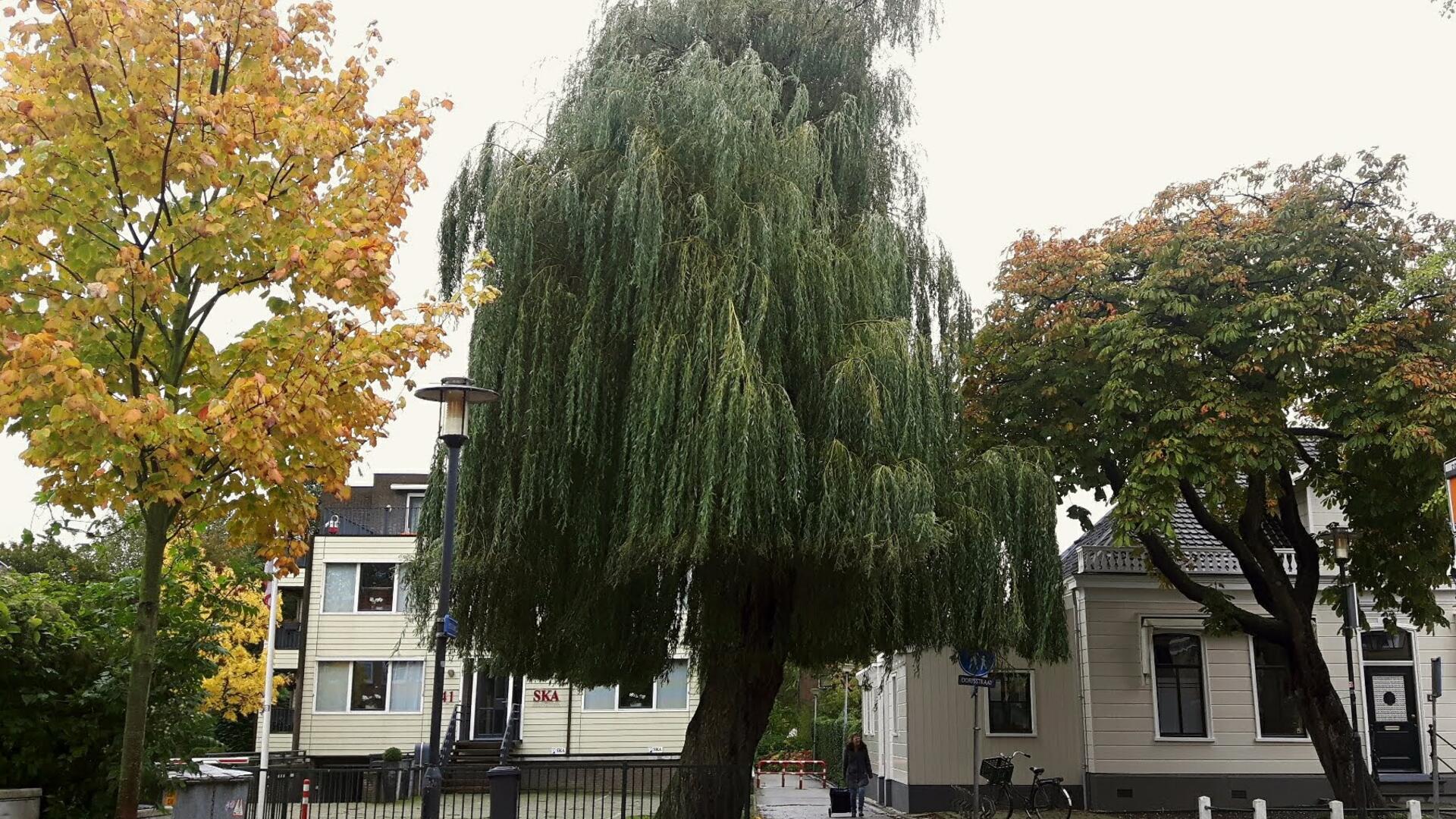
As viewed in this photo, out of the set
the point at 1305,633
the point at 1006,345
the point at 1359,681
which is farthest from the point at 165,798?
the point at 1359,681

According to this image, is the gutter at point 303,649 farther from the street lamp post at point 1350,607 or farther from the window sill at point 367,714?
the street lamp post at point 1350,607

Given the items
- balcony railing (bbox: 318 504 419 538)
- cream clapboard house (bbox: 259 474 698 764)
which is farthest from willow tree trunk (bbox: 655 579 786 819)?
balcony railing (bbox: 318 504 419 538)

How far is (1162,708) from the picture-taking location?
2450cm

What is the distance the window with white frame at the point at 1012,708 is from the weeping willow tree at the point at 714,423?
9503mm

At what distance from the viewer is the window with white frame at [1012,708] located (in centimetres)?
2456

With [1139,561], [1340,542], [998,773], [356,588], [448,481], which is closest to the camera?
[448,481]

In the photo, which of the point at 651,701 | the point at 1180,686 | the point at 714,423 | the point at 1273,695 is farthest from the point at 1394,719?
the point at 714,423

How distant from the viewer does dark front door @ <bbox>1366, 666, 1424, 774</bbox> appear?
81.4ft

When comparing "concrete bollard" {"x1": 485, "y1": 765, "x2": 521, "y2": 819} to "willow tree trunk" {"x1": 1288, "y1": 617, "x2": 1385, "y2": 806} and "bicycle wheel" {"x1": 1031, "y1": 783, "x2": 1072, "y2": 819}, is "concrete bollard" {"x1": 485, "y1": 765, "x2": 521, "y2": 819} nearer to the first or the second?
"bicycle wheel" {"x1": 1031, "y1": 783, "x2": 1072, "y2": 819}

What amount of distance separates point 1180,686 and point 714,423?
15746 mm

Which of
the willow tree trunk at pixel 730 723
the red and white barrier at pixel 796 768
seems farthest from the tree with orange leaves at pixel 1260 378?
the red and white barrier at pixel 796 768

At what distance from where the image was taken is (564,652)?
15.2 m

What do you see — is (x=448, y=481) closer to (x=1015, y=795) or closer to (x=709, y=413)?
(x=709, y=413)

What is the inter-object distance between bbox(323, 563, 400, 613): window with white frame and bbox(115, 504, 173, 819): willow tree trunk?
2945 cm
